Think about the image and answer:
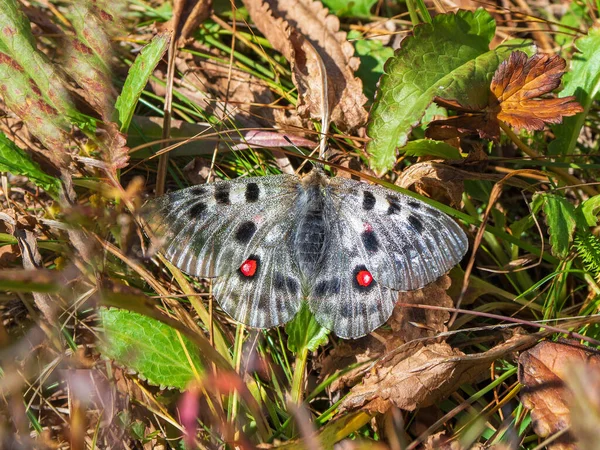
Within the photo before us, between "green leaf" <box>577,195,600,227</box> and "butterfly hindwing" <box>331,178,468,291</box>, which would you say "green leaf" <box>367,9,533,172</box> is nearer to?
"butterfly hindwing" <box>331,178,468,291</box>

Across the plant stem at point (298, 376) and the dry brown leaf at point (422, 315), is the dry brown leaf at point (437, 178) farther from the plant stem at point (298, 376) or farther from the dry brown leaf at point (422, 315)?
the plant stem at point (298, 376)

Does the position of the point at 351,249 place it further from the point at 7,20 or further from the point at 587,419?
the point at 7,20

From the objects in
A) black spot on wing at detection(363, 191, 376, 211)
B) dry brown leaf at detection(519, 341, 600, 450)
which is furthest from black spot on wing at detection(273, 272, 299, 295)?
dry brown leaf at detection(519, 341, 600, 450)

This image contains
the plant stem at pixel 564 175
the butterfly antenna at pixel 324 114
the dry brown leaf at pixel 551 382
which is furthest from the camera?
the butterfly antenna at pixel 324 114

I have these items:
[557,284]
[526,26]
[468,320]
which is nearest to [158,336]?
[468,320]

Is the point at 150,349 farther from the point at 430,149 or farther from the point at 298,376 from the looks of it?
the point at 430,149

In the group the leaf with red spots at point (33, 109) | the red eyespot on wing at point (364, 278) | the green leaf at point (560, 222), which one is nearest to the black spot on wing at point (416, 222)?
the red eyespot on wing at point (364, 278)

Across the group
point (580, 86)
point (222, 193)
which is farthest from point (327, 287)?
point (580, 86)
